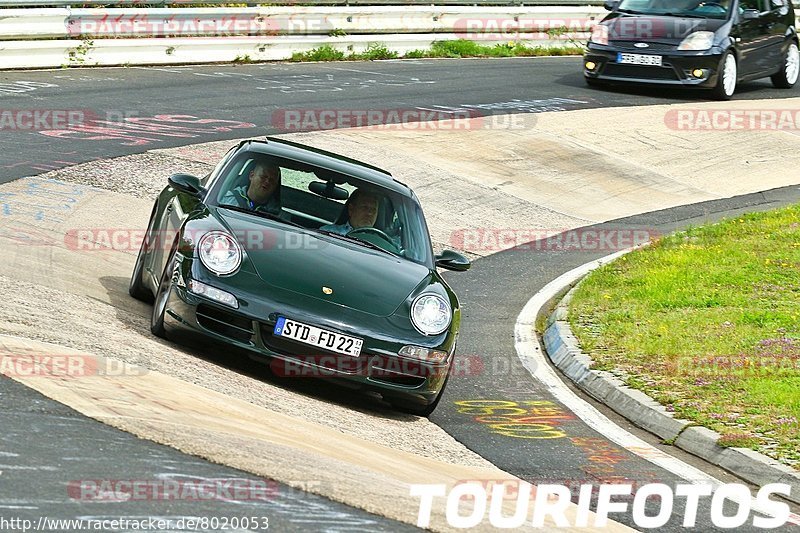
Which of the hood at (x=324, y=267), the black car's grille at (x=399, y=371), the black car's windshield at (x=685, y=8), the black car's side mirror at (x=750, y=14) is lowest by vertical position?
the black car's grille at (x=399, y=371)

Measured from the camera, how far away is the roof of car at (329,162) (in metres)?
9.33

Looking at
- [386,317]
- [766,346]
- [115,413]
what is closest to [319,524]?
[115,413]

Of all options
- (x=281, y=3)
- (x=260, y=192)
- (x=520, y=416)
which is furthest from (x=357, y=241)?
(x=281, y=3)

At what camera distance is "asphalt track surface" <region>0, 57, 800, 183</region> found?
15.6 metres

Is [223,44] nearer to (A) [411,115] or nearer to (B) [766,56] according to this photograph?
(A) [411,115]

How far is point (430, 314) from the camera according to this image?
8258mm

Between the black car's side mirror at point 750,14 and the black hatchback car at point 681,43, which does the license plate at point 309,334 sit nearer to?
the black hatchback car at point 681,43

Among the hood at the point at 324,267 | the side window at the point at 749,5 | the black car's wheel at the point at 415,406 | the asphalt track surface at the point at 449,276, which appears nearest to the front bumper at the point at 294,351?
the black car's wheel at the point at 415,406

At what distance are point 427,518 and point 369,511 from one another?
0.26m

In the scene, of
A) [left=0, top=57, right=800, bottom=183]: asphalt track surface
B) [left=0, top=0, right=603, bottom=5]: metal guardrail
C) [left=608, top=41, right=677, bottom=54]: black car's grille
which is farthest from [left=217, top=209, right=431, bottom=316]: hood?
[left=608, top=41, right=677, bottom=54]: black car's grille

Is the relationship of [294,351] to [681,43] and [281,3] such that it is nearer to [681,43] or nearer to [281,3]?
[681,43]

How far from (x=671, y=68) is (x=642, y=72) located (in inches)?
18.9

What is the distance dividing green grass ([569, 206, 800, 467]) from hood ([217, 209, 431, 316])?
6.77ft

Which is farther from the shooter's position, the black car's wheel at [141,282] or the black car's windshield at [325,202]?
the black car's wheel at [141,282]
